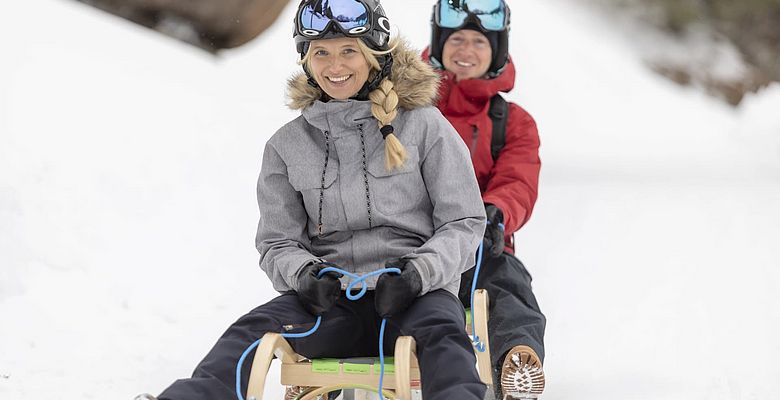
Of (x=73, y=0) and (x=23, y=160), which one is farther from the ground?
(x=73, y=0)

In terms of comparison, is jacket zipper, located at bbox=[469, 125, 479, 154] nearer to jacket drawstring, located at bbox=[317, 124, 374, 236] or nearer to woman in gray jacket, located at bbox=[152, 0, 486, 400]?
woman in gray jacket, located at bbox=[152, 0, 486, 400]

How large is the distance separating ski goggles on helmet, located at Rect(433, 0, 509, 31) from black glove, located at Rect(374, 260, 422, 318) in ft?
5.12

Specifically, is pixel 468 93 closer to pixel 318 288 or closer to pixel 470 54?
pixel 470 54

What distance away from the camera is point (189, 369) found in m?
4.02

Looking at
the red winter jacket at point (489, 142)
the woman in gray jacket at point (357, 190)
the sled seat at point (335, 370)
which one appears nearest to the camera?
the sled seat at point (335, 370)

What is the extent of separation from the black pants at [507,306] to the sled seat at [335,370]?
2.30 feet

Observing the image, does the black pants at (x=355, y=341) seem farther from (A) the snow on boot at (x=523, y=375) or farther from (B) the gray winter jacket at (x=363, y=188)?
(A) the snow on boot at (x=523, y=375)

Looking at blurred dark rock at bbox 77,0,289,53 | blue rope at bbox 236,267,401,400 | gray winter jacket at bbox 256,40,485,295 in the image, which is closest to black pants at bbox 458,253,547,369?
gray winter jacket at bbox 256,40,485,295

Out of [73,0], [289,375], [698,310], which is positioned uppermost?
[73,0]

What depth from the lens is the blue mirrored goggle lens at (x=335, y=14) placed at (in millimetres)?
2654

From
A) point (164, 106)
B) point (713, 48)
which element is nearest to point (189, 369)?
point (164, 106)

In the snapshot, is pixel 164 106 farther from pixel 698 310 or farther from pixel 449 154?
pixel 449 154

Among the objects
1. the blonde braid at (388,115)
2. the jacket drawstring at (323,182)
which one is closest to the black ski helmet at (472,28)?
the blonde braid at (388,115)

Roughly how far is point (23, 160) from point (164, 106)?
64.7 inches
